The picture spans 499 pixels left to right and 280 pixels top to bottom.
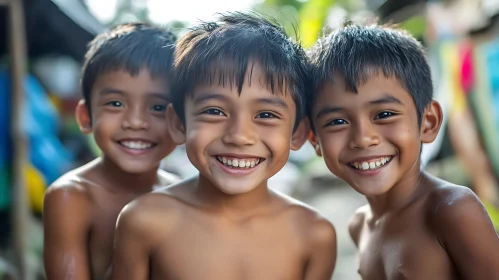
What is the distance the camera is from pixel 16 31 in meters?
3.91

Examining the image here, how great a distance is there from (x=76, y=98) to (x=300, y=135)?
5.69 m

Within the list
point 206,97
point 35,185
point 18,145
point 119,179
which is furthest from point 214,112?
point 35,185

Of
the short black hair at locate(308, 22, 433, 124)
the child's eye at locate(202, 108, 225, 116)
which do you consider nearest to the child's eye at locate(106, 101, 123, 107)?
the child's eye at locate(202, 108, 225, 116)

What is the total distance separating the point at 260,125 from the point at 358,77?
365 millimetres

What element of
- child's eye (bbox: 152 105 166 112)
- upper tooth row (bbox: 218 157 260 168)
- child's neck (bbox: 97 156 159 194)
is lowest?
child's neck (bbox: 97 156 159 194)

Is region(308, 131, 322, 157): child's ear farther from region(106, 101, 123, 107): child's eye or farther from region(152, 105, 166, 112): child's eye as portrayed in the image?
region(106, 101, 123, 107): child's eye

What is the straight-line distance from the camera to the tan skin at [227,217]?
178cm

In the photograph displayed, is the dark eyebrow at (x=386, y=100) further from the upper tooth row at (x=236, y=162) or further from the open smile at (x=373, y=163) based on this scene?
the upper tooth row at (x=236, y=162)

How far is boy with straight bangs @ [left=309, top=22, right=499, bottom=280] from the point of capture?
1762 mm

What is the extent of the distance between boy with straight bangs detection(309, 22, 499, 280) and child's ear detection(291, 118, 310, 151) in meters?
0.03

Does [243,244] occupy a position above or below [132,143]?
below

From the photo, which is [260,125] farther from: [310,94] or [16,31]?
[16,31]

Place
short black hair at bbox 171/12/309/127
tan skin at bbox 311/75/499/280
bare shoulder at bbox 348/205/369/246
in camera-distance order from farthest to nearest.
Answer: bare shoulder at bbox 348/205/369/246, short black hair at bbox 171/12/309/127, tan skin at bbox 311/75/499/280

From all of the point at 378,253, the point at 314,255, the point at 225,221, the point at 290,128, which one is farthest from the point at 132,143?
the point at 378,253
